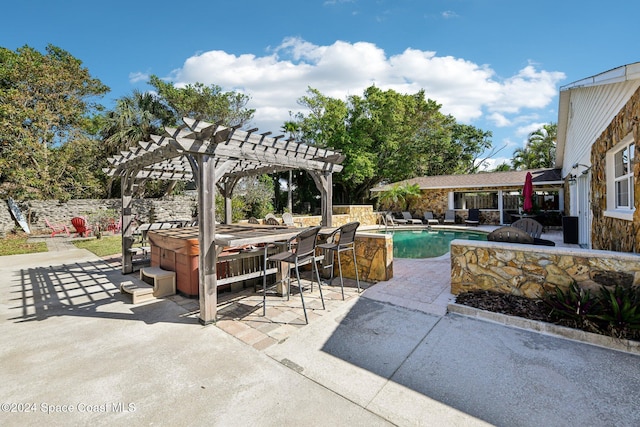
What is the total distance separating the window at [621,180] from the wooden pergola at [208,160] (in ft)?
16.4

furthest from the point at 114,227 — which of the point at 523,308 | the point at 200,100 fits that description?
the point at 523,308

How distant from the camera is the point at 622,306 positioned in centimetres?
334

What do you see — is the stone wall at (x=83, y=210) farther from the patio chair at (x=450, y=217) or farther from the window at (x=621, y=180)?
the window at (x=621, y=180)

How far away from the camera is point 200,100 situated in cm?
2081

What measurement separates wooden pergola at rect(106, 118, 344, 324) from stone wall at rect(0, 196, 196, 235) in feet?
→ 38.2

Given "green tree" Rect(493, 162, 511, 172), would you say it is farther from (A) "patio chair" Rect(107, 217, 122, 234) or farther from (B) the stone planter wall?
(A) "patio chair" Rect(107, 217, 122, 234)

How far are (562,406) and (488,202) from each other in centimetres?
2096

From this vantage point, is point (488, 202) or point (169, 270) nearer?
point (169, 270)

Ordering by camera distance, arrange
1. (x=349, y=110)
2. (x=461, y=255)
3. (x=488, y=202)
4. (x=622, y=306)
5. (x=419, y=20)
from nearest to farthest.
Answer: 1. (x=622, y=306)
2. (x=461, y=255)
3. (x=419, y=20)
4. (x=488, y=202)
5. (x=349, y=110)

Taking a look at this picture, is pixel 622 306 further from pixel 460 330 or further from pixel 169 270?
pixel 169 270

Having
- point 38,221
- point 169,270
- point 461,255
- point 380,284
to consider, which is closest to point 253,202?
point 38,221

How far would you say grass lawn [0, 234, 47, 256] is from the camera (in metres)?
10.2

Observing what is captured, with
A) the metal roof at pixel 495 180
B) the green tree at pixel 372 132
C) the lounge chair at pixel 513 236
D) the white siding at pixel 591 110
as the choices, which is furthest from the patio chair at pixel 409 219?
the lounge chair at pixel 513 236

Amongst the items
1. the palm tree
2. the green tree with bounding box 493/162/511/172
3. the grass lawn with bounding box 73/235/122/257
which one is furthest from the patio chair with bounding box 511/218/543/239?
the green tree with bounding box 493/162/511/172
